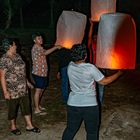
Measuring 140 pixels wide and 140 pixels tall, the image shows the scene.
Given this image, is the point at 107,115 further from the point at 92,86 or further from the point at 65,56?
the point at 92,86

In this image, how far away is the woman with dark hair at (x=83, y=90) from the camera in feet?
14.2

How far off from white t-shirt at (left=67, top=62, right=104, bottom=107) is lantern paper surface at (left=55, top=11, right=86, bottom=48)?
1235mm

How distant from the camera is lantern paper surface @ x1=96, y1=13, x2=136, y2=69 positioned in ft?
13.3

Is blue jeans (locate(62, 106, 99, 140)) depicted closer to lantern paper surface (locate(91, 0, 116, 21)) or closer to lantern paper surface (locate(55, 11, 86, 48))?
lantern paper surface (locate(55, 11, 86, 48))

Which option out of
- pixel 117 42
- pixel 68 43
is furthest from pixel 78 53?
pixel 68 43

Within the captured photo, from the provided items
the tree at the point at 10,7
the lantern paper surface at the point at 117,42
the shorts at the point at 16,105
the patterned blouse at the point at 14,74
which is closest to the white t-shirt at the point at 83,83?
the lantern paper surface at the point at 117,42

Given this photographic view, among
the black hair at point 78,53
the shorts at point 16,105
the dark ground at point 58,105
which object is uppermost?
the black hair at point 78,53

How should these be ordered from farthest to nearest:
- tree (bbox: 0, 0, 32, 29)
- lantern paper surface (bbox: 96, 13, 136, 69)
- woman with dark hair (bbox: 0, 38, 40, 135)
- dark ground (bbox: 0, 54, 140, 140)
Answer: tree (bbox: 0, 0, 32, 29) → dark ground (bbox: 0, 54, 140, 140) → woman with dark hair (bbox: 0, 38, 40, 135) → lantern paper surface (bbox: 96, 13, 136, 69)

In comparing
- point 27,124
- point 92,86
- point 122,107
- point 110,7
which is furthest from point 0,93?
point 92,86

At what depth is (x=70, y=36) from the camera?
18.6ft

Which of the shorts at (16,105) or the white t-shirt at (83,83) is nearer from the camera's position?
the white t-shirt at (83,83)

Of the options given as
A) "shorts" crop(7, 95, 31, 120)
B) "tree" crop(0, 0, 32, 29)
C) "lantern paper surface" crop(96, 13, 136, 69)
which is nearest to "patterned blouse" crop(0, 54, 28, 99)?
"shorts" crop(7, 95, 31, 120)

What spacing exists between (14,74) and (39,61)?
91 centimetres

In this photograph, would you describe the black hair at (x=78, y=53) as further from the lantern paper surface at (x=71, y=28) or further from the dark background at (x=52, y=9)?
the dark background at (x=52, y=9)
